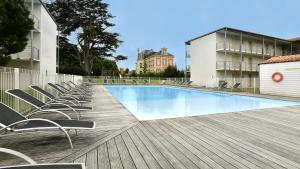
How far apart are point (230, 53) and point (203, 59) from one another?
3575mm

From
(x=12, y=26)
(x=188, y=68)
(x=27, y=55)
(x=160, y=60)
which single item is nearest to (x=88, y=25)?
(x=188, y=68)

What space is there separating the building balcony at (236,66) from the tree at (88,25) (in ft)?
48.3

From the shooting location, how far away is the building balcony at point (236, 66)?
28.9 m

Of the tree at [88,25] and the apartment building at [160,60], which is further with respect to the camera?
the apartment building at [160,60]

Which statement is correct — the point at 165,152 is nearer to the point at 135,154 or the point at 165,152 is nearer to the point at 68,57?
the point at 135,154

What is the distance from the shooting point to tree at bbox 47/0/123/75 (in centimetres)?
3219

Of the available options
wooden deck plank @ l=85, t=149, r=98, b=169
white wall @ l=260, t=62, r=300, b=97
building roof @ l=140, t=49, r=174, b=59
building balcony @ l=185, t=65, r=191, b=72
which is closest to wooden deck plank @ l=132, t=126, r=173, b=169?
wooden deck plank @ l=85, t=149, r=98, b=169

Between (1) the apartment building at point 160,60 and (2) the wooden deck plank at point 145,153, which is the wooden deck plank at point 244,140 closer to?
(2) the wooden deck plank at point 145,153

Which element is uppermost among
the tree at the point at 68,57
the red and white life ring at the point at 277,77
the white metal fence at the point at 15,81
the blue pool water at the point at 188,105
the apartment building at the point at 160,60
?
the apartment building at the point at 160,60

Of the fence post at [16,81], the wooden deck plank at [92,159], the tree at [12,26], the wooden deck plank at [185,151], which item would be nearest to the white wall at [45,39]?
the tree at [12,26]

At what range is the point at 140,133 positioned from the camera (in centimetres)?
483

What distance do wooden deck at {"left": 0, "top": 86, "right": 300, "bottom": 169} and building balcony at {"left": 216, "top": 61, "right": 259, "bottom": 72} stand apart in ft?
78.3

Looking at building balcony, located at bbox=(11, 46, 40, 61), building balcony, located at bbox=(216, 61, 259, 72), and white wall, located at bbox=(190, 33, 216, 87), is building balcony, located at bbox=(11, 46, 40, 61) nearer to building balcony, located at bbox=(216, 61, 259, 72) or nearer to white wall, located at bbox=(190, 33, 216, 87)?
white wall, located at bbox=(190, 33, 216, 87)

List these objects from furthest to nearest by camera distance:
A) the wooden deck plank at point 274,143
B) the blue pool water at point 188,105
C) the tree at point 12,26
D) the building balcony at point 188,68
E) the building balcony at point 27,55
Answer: the building balcony at point 188,68
the building balcony at point 27,55
the tree at point 12,26
the blue pool water at point 188,105
the wooden deck plank at point 274,143
